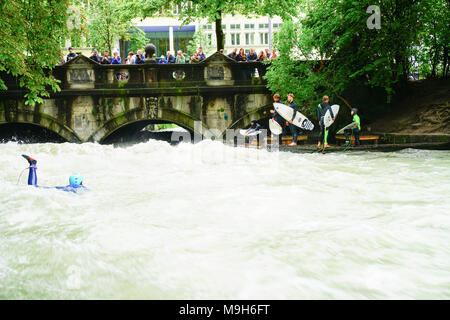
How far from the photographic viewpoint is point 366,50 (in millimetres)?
12422

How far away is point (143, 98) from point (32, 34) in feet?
18.9

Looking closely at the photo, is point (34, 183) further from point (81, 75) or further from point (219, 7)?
point (219, 7)

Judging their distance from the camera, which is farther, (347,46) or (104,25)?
(104,25)

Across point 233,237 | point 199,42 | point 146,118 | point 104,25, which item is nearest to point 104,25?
point 104,25

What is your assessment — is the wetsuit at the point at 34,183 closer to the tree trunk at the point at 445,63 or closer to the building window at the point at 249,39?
the tree trunk at the point at 445,63

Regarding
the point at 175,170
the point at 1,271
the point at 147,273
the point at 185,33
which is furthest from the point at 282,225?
the point at 185,33

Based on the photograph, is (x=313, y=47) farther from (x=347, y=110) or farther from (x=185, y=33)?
(x=185, y=33)

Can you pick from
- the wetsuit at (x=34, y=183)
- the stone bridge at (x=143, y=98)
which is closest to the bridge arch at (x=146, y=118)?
the stone bridge at (x=143, y=98)

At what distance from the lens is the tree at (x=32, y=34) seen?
928 centimetres

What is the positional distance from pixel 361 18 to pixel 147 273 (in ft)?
37.4

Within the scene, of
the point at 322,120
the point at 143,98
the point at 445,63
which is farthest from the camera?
the point at 143,98

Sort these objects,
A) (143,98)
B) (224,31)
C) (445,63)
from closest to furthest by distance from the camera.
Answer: (445,63), (143,98), (224,31)

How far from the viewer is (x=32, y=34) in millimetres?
10844

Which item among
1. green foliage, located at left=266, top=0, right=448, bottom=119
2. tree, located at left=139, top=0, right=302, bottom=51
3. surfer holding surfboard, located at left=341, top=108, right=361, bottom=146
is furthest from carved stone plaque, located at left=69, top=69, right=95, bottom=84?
surfer holding surfboard, located at left=341, top=108, right=361, bottom=146
